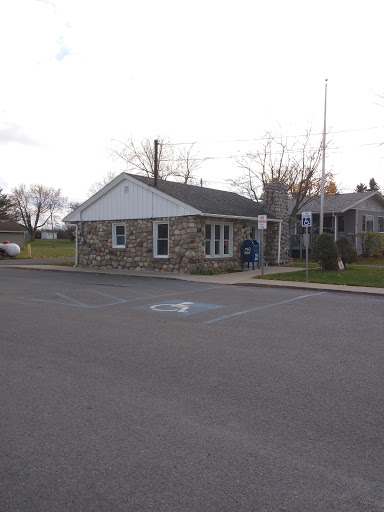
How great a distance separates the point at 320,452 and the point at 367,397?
141 centimetres

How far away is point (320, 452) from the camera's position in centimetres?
348

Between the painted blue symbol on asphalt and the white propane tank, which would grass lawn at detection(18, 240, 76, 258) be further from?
the painted blue symbol on asphalt

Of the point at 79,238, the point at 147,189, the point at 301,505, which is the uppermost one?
the point at 147,189

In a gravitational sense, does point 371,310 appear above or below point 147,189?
below

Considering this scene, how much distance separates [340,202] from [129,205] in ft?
52.9

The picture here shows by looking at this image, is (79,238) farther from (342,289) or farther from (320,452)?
(320,452)

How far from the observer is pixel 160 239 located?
20.4 m

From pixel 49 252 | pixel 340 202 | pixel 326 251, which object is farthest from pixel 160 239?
pixel 49 252

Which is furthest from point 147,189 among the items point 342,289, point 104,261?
point 342,289

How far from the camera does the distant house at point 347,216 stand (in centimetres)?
2997

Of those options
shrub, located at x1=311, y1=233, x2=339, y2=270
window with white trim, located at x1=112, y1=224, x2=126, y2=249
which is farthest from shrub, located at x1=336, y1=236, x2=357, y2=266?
window with white trim, located at x1=112, y1=224, x2=126, y2=249

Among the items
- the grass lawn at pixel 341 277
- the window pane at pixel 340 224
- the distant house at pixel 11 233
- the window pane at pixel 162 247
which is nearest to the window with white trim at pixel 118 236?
the window pane at pixel 162 247

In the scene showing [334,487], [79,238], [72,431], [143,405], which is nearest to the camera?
[334,487]

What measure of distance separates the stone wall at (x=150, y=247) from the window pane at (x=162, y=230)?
37cm
